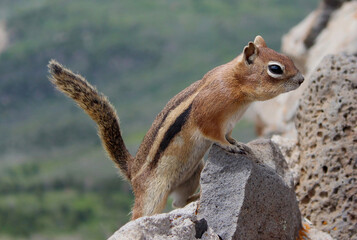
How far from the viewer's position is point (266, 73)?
4.91 metres

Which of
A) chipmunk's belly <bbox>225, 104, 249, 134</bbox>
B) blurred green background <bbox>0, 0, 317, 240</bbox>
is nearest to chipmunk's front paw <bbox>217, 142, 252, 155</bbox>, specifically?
chipmunk's belly <bbox>225, 104, 249, 134</bbox>

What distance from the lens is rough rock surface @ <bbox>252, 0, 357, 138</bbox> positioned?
1059 cm

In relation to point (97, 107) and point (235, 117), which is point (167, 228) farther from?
point (97, 107)

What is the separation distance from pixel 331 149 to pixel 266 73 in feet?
4.50

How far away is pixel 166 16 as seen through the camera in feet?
272

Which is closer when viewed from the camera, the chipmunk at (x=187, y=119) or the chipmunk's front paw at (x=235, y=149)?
the chipmunk at (x=187, y=119)

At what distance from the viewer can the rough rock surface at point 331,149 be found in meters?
5.50

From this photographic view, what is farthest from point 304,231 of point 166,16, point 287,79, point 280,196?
point 166,16

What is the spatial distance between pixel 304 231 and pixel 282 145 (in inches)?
52.6

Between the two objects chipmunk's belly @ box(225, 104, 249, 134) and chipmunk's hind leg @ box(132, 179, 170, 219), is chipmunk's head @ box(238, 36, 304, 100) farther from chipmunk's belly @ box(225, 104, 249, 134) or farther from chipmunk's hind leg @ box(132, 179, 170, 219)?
chipmunk's hind leg @ box(132, 179, 170, 219)

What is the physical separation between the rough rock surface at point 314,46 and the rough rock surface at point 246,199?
457 cm

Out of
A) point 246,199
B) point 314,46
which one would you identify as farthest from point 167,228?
point 314,46

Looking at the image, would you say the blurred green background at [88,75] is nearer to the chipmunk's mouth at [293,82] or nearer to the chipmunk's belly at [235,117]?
the chipmunk's belly at [235,117]

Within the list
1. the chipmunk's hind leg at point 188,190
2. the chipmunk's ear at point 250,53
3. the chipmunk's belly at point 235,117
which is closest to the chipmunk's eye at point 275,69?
the chipmunk's ear at point 250,53
